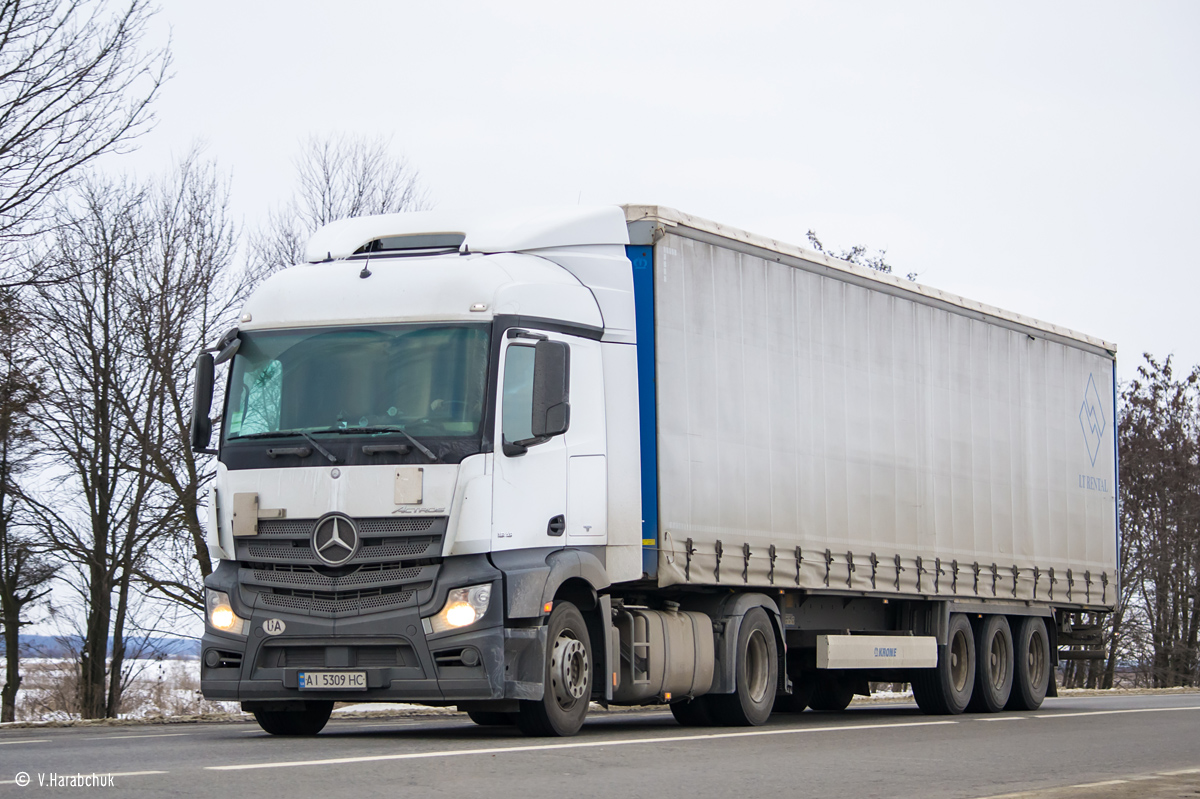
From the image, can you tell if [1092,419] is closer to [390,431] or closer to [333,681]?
[390,431]

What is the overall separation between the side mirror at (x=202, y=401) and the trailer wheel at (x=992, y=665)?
1010 cm

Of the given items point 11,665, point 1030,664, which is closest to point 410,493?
point 1030,664

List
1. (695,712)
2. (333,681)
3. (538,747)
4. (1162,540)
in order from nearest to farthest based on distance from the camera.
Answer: (538,747) → (333,681) → (695,712) → (1162,540)

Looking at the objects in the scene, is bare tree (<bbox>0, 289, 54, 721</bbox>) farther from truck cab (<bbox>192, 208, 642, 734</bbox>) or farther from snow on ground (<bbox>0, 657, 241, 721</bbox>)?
truck cab (<bbox>192, 208, 642, 734</bbox>)

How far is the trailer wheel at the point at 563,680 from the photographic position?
37.8 ft

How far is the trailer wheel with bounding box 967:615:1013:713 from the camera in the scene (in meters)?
18.4

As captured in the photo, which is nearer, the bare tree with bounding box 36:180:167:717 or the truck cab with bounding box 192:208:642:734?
the truck cab with bounding box 192:208:642:734

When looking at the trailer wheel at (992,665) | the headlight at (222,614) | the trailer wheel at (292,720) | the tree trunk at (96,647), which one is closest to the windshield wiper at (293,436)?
the headlight at (222,614)

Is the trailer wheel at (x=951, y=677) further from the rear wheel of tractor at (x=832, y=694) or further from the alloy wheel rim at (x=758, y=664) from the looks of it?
the alloy wheel rim at (x=758, y=664)

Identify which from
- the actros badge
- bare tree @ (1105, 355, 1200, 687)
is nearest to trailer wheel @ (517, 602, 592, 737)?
the actros badge

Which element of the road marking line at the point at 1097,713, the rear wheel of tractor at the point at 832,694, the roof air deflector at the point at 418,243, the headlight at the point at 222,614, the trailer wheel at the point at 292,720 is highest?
the roof air deflector at the point at 418,243

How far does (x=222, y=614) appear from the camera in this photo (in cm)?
1167

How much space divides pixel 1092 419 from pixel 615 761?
1344cm

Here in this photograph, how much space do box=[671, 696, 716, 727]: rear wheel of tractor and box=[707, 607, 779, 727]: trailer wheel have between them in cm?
7
